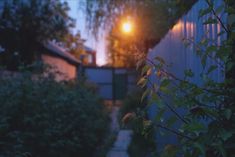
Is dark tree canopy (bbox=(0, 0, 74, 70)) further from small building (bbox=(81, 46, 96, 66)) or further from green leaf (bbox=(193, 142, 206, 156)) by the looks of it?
small building (bbox=(81, 46, 96, 66))

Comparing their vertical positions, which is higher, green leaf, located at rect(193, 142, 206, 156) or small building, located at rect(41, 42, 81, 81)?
small building, located at rect(41, 42, 81, 81)

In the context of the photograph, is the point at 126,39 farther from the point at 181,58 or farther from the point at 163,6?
the point at 181,58

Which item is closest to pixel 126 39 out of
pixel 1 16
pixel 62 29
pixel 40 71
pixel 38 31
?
pixel 62 29

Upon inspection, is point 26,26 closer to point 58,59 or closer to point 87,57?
point 58,59

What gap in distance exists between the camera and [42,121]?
6.36 m

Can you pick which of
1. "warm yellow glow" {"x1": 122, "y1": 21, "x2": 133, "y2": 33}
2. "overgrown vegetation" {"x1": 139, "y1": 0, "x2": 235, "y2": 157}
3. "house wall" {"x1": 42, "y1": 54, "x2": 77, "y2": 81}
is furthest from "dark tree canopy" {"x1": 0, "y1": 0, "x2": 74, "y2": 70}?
"overgrown vegetation" {"x1": 139, "y1": 0, "x2": 235, "y2": 157}

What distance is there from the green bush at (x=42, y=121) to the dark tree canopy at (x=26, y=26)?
7.06 metres

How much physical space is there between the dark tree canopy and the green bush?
7062mm

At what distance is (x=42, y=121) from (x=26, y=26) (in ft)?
32.1

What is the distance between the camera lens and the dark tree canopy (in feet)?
49.1

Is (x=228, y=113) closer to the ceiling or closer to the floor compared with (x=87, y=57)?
closer to the floor

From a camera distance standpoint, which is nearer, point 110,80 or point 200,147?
point 200,147

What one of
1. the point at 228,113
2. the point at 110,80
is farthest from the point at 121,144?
the point at 110,80

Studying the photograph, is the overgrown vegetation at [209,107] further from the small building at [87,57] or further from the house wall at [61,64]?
the small building at [87,57]
